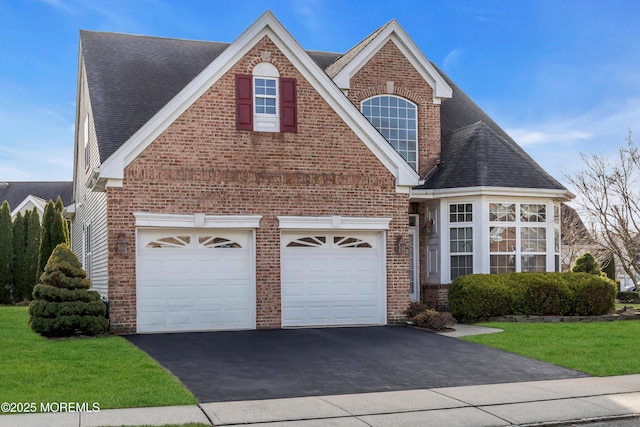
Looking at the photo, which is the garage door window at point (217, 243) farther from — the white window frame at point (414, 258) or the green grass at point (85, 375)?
the white window frame at point (414, 258)

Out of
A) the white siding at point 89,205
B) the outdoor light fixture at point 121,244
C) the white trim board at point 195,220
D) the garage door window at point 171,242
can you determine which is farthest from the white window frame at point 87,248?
the white trim board at point 195,220

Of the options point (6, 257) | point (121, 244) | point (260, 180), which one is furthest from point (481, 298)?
point (6, 257)

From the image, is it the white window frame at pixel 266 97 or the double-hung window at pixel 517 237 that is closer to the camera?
the white window frame at pixel 266 97

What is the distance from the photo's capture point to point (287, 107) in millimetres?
17391

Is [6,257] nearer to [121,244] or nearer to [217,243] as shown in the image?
[121,244]

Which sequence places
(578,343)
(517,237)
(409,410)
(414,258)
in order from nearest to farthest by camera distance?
1. (409,410)
2. (578,343)
3. (517,237)
4. (414,258)

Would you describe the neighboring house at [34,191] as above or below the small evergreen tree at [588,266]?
above

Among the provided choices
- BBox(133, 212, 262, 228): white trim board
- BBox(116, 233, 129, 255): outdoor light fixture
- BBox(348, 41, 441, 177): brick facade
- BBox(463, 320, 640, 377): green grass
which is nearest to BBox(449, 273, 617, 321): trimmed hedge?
BBox(463, 320, 640, 377): green grass

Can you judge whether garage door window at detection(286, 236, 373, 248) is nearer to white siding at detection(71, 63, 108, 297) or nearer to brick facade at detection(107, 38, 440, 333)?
brick facade at detection(107, 38, 440, 333)

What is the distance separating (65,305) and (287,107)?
6.85 m

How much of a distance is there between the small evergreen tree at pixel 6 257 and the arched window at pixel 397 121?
58.9 feet

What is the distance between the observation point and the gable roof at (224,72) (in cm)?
1600

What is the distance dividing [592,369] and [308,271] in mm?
7693

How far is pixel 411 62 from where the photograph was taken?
21906 millimetres
